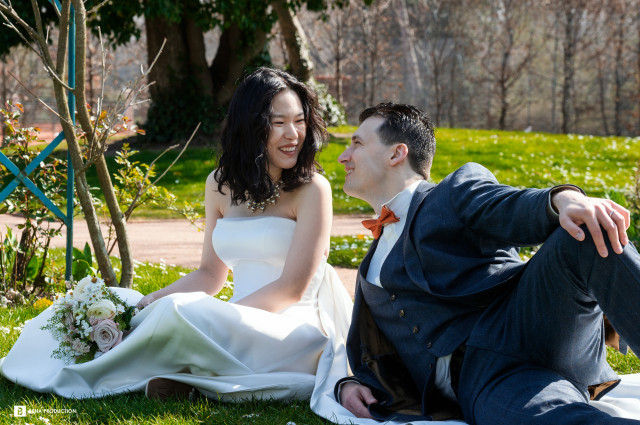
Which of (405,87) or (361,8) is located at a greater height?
(361,8)

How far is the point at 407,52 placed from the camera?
33.8 metres

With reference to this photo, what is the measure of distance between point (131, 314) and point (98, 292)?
181 millimetres

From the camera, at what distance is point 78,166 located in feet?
14.4

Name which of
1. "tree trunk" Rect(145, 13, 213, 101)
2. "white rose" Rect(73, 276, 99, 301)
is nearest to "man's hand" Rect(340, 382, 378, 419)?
"white rose" Rect(73, 276, 99, 301)

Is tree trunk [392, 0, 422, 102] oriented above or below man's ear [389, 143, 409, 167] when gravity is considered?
above

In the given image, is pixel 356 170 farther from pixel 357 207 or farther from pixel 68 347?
pixel 357 207

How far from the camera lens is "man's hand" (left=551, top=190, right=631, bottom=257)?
1968mm

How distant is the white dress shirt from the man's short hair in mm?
109

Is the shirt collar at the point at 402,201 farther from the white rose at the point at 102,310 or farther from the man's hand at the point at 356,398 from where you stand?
the white rose at the point at 102,310

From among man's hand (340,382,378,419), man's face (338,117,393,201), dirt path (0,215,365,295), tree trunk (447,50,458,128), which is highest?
tree trunk (447,50,458,128)

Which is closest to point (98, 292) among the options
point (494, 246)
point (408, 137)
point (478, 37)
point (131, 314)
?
point (131, 314)

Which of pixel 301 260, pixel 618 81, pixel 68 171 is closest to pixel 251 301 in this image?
pixel 301 260

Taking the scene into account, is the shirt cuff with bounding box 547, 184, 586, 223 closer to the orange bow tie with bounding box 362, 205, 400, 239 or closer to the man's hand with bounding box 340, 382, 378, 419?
the orange bow tie with bounding box 362, 205, 400, 239

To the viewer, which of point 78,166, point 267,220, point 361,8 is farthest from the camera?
point 361,8
